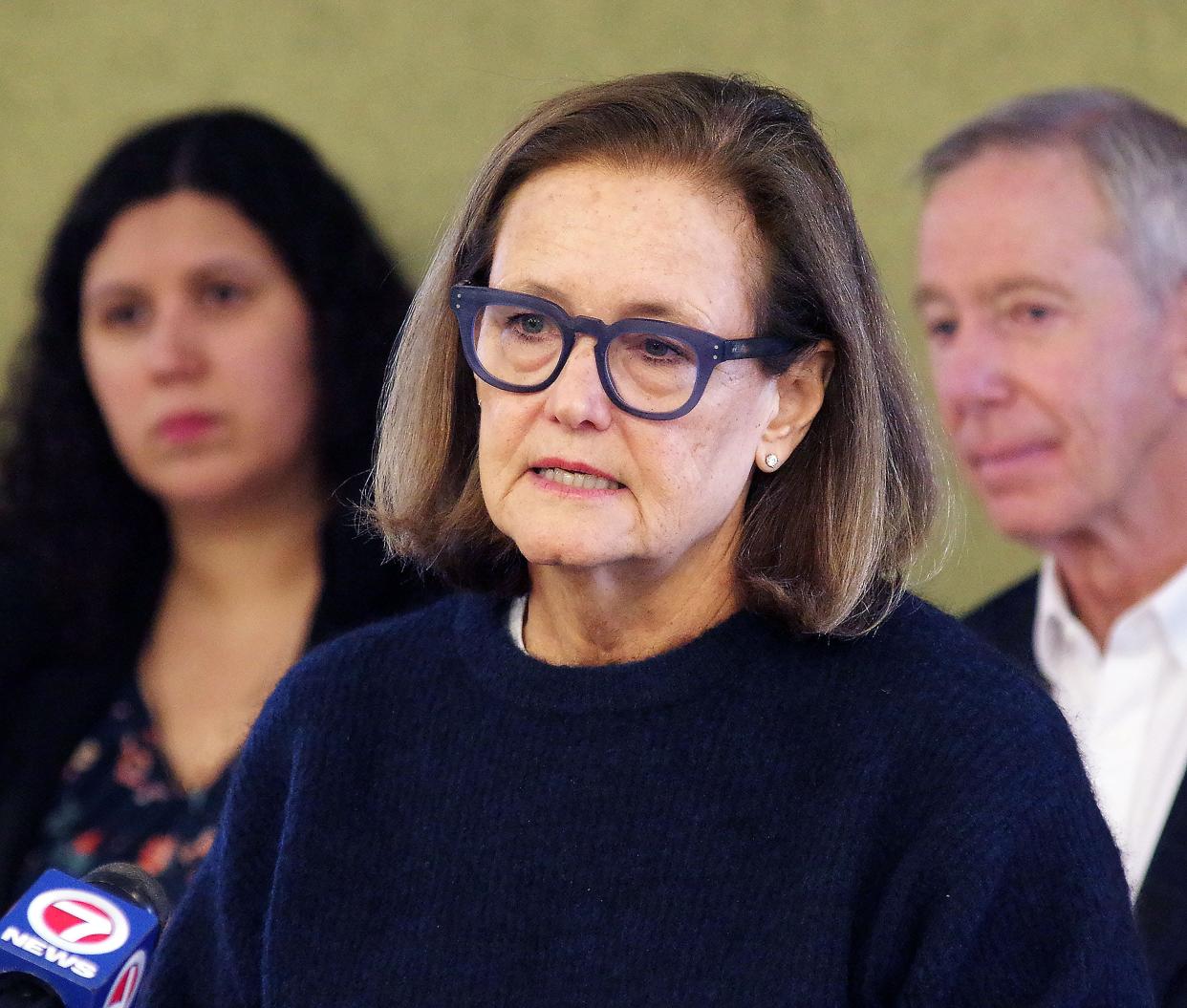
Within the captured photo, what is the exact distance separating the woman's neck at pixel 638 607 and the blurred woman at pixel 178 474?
986 mm

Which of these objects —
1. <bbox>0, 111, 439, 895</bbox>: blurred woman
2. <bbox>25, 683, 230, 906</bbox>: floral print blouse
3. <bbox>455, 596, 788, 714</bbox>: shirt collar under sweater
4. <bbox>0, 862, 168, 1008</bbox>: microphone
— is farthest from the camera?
<bbox>0, 111, 439, 895</bbox>: blurred woman

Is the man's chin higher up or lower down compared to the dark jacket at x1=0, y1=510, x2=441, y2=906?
higher up

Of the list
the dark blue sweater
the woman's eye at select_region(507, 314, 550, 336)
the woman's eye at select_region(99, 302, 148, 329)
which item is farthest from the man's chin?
the woman's eye at select_region(99, 302, 148, 329)

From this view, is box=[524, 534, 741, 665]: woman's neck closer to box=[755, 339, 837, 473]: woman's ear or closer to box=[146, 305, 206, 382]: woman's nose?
box=[755, 339, 837, 473]: woman's ear

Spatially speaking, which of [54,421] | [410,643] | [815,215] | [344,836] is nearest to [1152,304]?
[815,215]

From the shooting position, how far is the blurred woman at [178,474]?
8.21ft

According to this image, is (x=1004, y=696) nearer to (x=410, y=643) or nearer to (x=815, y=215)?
(x=815, y=215)

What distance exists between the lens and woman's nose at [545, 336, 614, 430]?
139cm

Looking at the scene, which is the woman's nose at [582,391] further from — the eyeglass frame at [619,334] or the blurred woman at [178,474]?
the blurred woman at [178,474]

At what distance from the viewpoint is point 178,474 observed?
101 inches

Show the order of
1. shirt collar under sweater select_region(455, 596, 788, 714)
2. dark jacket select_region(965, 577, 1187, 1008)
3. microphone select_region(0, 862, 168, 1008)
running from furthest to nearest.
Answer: dark jacket select_region(965, 577, 1187, 1008)
shirt collar under sweater select_region(455, 596, 788, 714)
microphone select_region(0, 862, 168, 1008)

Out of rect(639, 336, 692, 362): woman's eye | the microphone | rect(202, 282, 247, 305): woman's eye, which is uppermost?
rect(639, 336, 692, 362): woman's eye

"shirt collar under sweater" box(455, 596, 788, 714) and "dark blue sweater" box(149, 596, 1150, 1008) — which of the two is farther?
"shirt collar under sweater" box(455, 596, 788, 714)

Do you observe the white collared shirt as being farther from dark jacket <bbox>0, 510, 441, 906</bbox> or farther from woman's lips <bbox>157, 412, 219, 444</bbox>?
woman's lips <bbox>157, 412, 219, 444</bbox>
